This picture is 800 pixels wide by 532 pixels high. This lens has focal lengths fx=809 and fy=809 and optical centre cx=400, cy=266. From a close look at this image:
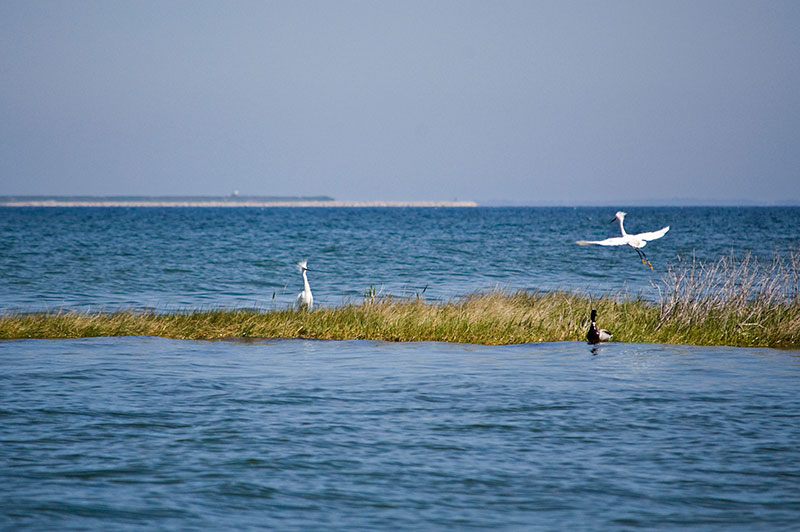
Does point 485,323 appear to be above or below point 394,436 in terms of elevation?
above

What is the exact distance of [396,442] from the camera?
10.9 metres

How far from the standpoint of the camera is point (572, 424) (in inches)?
464

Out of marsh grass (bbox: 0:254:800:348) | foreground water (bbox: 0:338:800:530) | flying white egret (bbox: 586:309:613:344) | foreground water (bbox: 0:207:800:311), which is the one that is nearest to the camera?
foreground water (bbox: 0:338:800:530)

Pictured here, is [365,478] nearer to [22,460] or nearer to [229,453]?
[229,453]

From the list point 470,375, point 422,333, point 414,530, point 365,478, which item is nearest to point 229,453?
point 365,478

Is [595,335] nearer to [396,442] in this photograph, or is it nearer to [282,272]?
[396,442]

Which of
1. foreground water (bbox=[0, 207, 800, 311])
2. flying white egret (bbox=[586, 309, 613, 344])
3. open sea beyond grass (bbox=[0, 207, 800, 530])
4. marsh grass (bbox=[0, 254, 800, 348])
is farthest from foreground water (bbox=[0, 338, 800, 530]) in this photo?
foreground water (bbox=[0, 207, 800, 311])

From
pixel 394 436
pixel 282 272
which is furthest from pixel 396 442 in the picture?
pixel 282 272

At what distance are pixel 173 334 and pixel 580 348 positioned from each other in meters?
9.62

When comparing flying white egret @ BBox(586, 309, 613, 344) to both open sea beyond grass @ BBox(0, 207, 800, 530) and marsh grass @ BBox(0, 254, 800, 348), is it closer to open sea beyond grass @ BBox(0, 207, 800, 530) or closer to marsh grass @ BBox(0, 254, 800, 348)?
open sea beyond grass @ BBox(0, 207, 800, 530)

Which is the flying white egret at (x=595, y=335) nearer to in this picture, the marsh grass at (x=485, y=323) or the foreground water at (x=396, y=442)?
the marsh grass at (x=485, y=323)

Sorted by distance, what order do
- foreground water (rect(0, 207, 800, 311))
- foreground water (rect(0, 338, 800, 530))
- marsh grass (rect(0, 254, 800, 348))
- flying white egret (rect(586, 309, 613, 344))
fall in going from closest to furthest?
foreground water (rect(0, 338, 800, 530)) < flying white egret (rect(586, 309, 613, 344)) < marsh grass (rect(0, 254, 800, 348)) < foreground water (rect(0, 207, 800, 311))

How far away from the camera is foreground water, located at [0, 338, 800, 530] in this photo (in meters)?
8.67

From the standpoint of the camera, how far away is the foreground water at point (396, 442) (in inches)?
341
